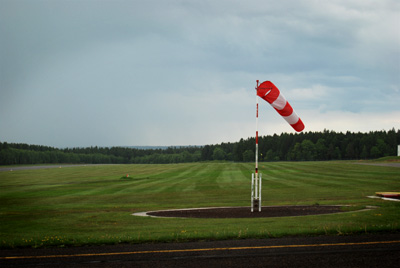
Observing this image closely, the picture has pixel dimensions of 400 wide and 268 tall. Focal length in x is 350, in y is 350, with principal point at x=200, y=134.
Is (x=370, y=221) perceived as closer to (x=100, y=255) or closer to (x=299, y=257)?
(x=299, y=257)

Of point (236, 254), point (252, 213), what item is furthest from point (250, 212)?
point (236, 254)

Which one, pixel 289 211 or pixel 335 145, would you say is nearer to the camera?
pixel 289 211

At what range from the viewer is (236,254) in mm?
8414

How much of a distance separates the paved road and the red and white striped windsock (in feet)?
22.4

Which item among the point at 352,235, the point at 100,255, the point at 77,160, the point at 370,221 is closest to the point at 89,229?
the point at 100,255

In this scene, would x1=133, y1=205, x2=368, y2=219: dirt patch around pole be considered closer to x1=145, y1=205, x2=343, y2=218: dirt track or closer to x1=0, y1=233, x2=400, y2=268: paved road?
x1=145, y1=205, x2=343, y2=218: dirt track

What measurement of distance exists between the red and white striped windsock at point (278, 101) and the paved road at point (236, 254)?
6838 mm

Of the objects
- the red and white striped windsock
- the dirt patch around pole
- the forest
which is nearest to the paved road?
the dirt patch around pole

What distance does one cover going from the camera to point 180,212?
18.6 metres

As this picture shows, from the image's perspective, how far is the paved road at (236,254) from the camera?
769cm

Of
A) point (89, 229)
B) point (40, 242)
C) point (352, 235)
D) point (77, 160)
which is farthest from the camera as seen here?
point (77, 160)

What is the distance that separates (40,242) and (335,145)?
166591 mm

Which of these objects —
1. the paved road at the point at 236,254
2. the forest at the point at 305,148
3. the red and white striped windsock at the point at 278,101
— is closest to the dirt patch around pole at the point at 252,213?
the red and white striped windsock at the point at 278,101

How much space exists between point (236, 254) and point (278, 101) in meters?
8.70
